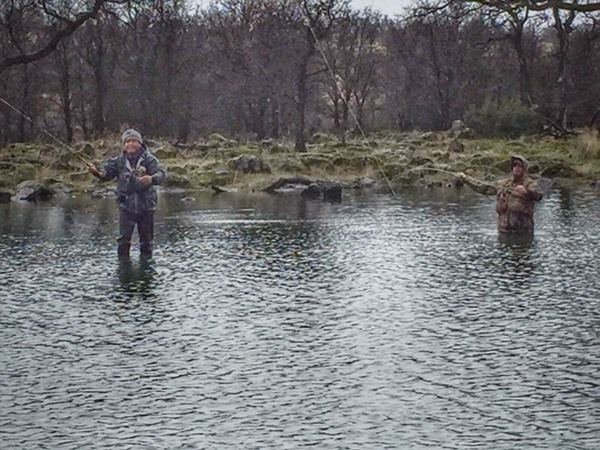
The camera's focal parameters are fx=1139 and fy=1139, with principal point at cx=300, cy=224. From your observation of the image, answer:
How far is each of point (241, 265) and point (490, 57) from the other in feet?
190

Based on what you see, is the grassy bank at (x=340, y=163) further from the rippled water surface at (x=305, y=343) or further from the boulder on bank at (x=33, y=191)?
the rippled water surface at (x=305, y=343)

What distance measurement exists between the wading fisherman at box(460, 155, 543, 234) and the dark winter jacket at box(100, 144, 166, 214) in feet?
19.5

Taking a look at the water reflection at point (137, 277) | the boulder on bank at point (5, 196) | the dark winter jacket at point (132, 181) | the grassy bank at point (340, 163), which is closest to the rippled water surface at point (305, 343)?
the water reflection at point (137, 277)

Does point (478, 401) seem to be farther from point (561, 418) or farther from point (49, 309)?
point (49, 309)

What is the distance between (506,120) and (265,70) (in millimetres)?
14792

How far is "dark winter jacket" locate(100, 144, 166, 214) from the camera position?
16406mm

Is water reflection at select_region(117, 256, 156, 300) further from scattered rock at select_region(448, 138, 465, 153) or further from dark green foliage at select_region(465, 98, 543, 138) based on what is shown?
dark green foliage at select_region(465, 98, 543, 138)

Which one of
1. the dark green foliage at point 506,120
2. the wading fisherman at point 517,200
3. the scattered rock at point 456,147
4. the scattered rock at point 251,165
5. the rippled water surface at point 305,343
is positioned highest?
the dark green foliage at point 506,120

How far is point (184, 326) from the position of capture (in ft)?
36.9

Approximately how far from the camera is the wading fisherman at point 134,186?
16.4 m

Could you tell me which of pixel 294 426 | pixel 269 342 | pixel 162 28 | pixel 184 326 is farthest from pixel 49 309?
pixel 162 28

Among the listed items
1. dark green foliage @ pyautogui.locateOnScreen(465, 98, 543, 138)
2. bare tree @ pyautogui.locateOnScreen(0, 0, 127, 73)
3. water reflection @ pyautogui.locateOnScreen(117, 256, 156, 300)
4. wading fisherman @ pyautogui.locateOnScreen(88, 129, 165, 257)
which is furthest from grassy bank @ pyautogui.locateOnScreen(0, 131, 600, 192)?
water reflection @ pyautogui.locateOnScreen(117, 256, 156, 300)

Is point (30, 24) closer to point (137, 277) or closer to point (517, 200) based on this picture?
point (517, 200)

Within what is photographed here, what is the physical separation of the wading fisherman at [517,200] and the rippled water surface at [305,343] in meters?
0.46
